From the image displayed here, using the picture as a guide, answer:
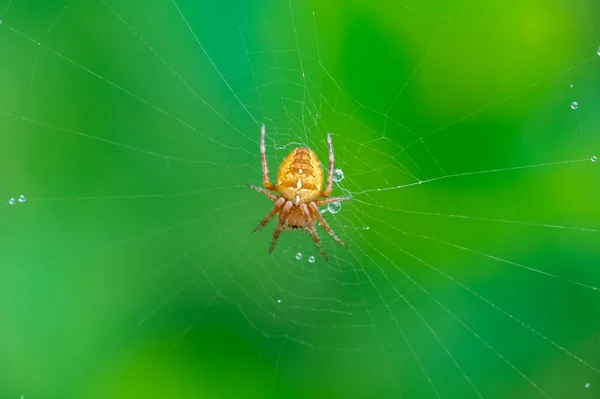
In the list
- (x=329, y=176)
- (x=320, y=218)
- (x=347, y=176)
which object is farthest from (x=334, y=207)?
(x=347, y=176)

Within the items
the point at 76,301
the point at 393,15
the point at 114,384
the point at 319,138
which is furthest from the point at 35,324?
the point at 393,15

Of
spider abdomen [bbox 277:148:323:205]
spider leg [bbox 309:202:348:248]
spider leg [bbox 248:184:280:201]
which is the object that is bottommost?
spider leg [bbox 309:202:348:248]

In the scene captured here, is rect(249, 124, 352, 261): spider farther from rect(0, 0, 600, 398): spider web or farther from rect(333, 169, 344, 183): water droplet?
rect(0, 0, 600, 398): spider web

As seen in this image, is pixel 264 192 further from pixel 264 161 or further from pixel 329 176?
pixel 329 176

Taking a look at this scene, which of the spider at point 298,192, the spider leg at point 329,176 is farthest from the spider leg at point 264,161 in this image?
the spider leg at point 329,176

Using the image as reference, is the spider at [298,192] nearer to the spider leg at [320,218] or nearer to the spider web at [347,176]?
the spider leg at [320,218]

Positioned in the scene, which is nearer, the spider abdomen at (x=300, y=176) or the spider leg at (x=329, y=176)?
the spider leg at (x=329, y=176)

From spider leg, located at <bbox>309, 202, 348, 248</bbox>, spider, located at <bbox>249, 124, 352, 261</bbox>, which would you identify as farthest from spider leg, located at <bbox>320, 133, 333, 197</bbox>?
spider leg, located at <bbox>309, 202, 348, 248</bbox>
